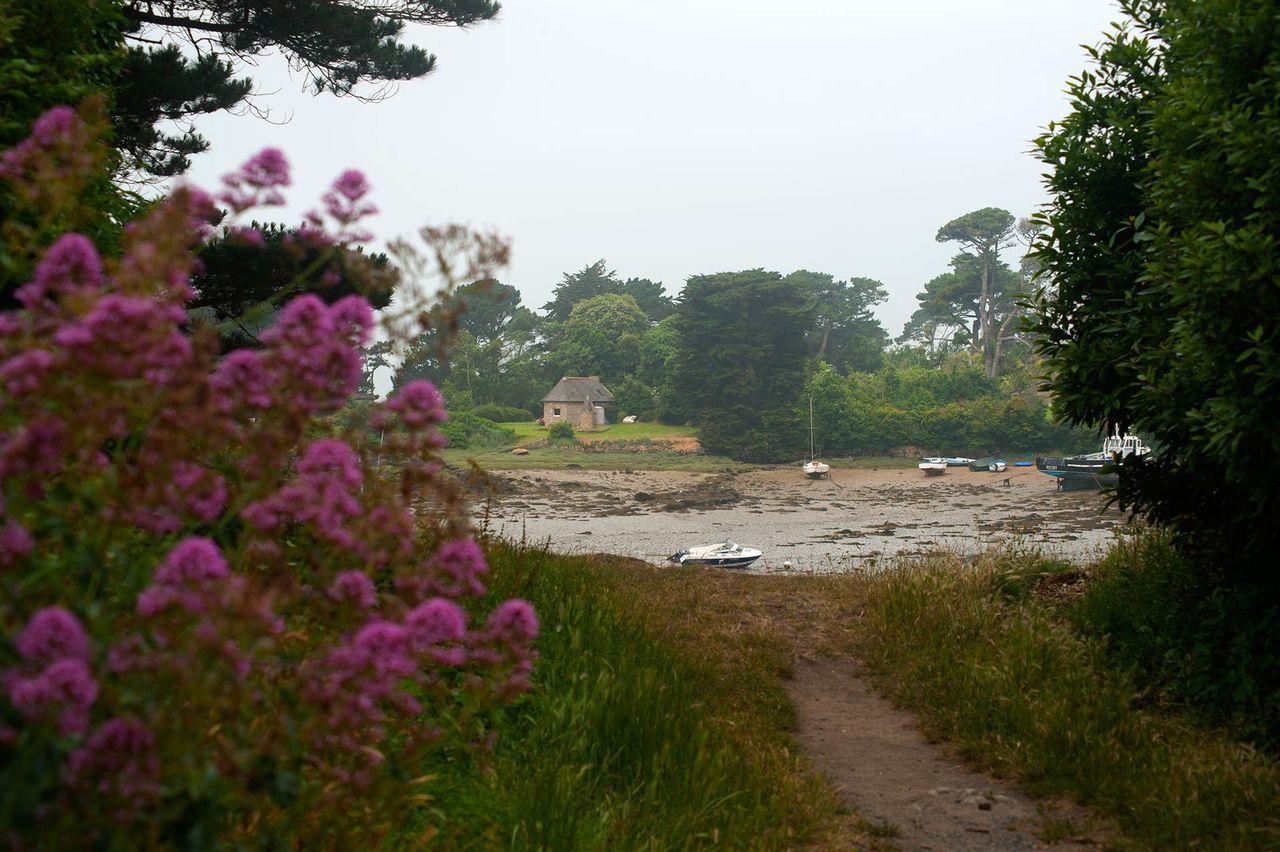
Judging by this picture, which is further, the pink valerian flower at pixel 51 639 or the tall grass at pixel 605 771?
the tall grass at pixel 605 771

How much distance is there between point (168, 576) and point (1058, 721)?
5771 mm

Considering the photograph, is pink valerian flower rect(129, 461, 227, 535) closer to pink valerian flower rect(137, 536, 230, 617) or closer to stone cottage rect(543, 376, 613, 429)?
pink valerian flower rect(137, 536, 230, 617)

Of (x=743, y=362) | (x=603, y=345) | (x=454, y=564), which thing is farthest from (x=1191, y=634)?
(x=603, y=345)

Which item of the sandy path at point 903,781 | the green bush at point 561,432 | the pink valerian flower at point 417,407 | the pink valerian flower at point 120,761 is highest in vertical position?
the pink valerian flower at point 417,407

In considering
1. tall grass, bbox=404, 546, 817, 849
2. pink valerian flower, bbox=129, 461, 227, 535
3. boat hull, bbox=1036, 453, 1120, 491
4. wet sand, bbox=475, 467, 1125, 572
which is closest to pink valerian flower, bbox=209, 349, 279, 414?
pink valerian flower, bbox=129, 461, 227, 535

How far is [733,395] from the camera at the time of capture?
2311 inches

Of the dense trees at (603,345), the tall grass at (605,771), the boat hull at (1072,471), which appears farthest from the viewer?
the dense trees at (603,345)

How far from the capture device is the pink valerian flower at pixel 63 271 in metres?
1.90

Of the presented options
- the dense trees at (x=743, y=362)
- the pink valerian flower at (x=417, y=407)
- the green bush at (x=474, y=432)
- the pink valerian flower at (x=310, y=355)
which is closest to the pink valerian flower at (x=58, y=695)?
the pink valerian flower at (x=310, y=355)

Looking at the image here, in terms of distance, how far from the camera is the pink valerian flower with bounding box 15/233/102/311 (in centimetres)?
190

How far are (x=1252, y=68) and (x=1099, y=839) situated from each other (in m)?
4.69

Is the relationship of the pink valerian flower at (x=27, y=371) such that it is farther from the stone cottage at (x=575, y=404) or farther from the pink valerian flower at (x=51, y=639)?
the stone cottage at (x=575, y=404)

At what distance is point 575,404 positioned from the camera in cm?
6006

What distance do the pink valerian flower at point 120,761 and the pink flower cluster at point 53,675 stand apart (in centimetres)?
4
